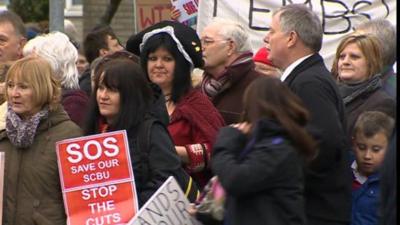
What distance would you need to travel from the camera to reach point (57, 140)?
639cm

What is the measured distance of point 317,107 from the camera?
609 centimetres

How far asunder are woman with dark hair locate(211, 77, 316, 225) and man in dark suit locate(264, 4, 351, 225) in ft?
1.87

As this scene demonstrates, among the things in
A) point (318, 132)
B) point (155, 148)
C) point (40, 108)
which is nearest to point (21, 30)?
point (40, 108)

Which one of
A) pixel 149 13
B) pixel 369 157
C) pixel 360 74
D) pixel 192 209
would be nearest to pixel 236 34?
pixel 360 74

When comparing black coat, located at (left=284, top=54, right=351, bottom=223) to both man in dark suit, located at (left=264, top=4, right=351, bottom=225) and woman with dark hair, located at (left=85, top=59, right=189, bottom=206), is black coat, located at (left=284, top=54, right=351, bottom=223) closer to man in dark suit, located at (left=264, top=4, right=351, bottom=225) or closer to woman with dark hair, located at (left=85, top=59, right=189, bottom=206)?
man in dark suit, located at (left=264, top=4, right=351, bottom=225)

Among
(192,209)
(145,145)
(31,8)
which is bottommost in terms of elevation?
(31,8)

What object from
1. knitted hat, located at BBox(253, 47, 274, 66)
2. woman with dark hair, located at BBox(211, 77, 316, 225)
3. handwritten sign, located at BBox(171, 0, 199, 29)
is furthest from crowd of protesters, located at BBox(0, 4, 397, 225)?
handwritten sign, located at BBox(171, 0, 199, 29)

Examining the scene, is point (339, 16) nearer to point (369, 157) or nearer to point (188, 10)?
point (188, 10)

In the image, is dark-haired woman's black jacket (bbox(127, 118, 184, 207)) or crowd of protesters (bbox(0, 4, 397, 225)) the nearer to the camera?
crowd of protesters (bbox(0, 4, 397, 225))

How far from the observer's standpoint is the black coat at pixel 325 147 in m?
6.04

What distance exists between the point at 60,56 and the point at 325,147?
7.25 ft

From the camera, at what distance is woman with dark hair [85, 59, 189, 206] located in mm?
6227

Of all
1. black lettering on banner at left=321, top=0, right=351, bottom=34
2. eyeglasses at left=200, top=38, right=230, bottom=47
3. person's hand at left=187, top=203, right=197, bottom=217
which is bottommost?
person's hand at left=187, top=203, right=197, bottom=217

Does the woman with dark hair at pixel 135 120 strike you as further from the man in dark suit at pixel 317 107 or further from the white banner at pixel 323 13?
the white banner at pixel 323 13
